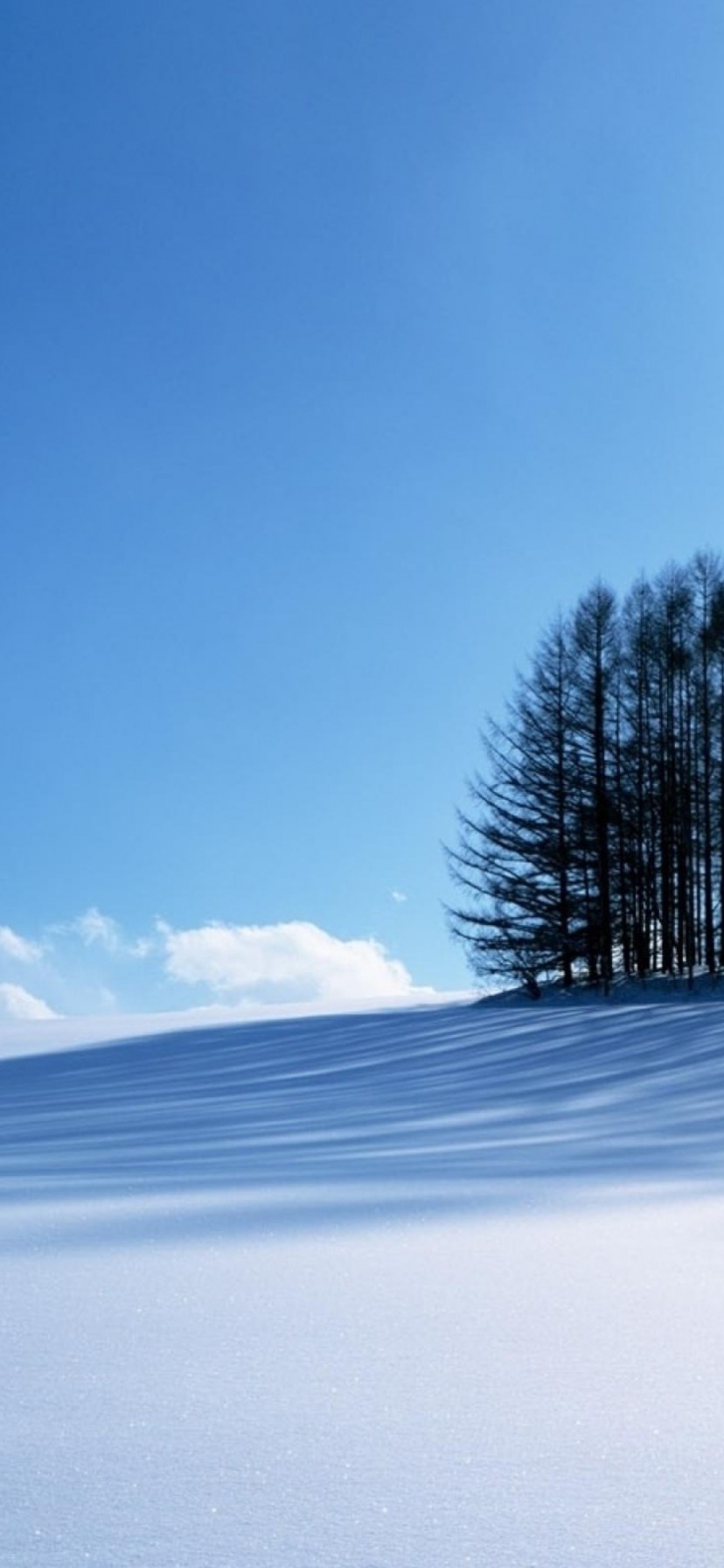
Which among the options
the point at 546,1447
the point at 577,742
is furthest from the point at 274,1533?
the point at 577,742

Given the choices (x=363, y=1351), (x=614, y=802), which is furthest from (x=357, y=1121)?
(x=614, y=802)

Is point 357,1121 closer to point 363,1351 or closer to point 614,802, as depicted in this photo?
point 363,1351

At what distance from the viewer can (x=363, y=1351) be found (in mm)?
2006

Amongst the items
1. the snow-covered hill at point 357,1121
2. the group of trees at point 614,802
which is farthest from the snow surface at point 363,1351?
the group of trees at point 614,802

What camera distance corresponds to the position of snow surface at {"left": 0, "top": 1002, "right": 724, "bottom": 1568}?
130 cm

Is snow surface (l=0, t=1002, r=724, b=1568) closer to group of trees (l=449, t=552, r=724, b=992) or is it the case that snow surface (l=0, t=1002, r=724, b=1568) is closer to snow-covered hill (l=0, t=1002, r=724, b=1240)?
snow-covered hill (l=0, t=1002, r=724, b=1240)

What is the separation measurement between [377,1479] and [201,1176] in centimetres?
296

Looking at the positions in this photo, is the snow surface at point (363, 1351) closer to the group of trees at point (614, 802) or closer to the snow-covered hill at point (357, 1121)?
the snow-covered hill at point (357, 1121)

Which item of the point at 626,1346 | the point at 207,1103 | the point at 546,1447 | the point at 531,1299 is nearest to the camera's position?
the point at 546,1447

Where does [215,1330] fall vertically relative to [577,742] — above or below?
below

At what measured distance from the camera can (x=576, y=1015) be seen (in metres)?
13.2

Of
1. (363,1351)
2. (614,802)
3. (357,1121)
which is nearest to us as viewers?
(363,1351)

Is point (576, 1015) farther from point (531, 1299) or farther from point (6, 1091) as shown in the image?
point (531, 1299)

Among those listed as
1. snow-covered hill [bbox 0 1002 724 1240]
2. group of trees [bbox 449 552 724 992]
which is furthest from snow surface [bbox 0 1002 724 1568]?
group of trees [bbox 449 552 724 992]
